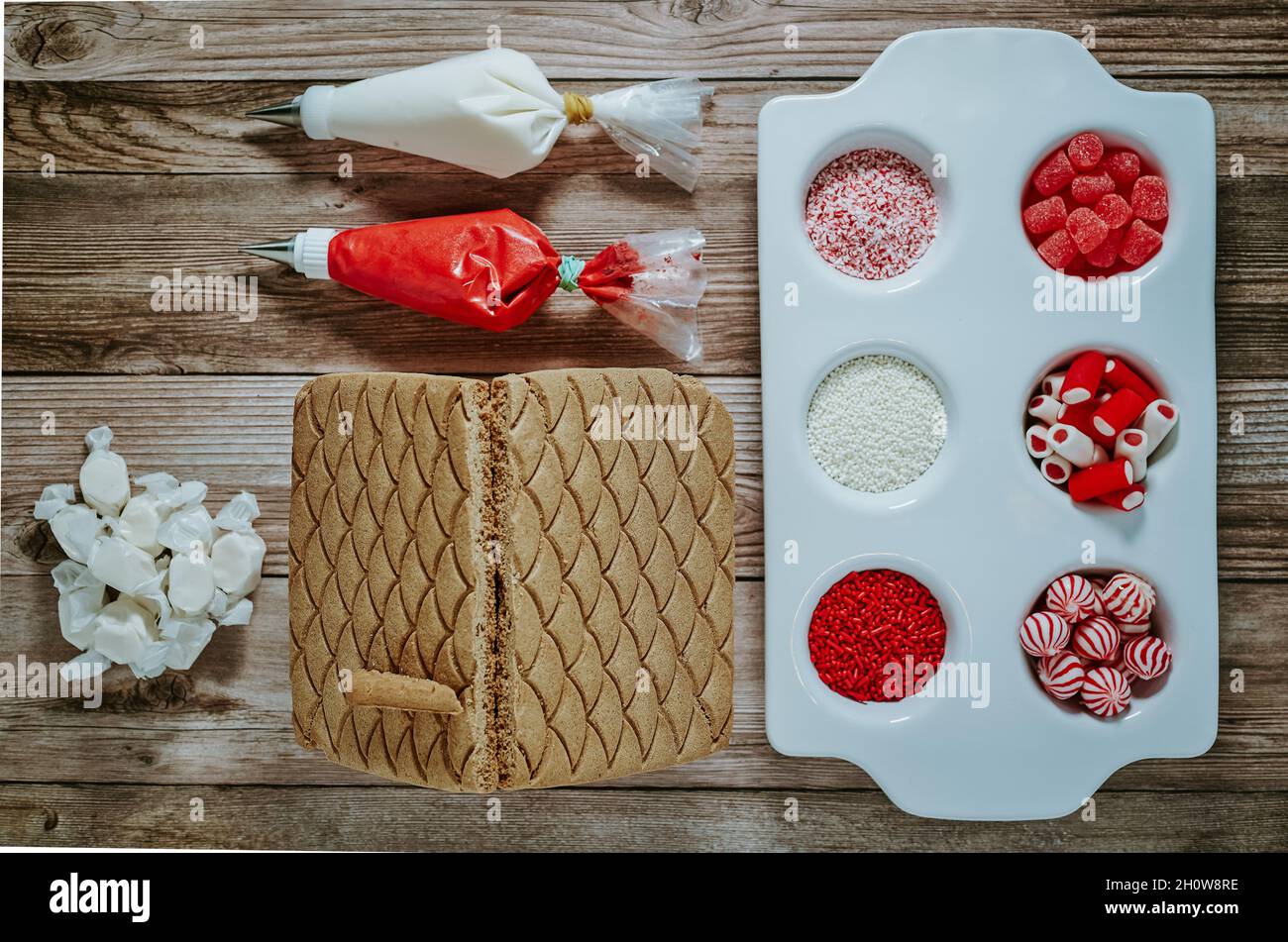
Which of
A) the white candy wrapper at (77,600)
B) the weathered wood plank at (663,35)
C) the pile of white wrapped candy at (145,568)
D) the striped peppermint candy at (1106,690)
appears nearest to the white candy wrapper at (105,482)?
the pile of white wrapped candy at (145,568)

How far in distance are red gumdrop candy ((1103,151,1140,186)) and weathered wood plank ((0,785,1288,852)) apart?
0.98 metres

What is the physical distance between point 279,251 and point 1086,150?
1245mm

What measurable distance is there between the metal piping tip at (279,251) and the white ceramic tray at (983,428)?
731mm

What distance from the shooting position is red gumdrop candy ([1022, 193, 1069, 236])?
3.99ft

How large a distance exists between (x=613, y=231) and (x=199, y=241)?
26.9 inches

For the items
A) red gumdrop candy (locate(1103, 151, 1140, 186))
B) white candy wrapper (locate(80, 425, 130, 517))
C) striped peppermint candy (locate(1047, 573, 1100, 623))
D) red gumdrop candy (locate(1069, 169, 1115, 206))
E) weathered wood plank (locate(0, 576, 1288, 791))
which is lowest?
weathered wood plank (locate(0, 576, 1288, 791))

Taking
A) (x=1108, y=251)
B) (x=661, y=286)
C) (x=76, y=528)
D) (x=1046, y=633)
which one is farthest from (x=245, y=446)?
(x=1108, y=251)

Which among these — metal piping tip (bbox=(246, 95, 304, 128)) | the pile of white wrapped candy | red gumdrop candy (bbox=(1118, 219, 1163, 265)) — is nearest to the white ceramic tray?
red gumdrop candy (bbox=(1118, 219, 1163, 265))

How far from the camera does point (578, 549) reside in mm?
1133

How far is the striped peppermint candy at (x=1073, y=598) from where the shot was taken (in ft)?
3.99

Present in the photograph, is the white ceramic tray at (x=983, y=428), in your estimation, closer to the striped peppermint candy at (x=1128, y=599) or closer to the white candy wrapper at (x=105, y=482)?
the striped peppermint candy at (x=1128, y=599)

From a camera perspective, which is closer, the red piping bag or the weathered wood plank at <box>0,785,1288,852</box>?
the red piping bag

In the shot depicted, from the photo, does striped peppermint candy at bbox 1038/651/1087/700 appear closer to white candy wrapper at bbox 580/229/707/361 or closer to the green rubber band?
white candy wrapper at bbox 580/229/707/361

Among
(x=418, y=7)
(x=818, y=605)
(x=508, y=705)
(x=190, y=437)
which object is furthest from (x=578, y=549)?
(x=418, y=7)
